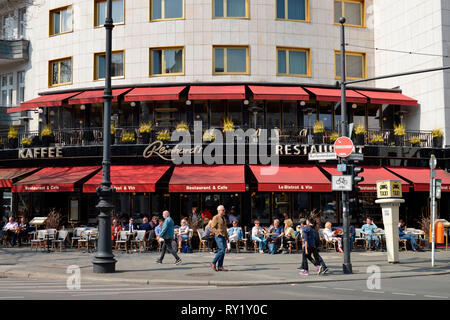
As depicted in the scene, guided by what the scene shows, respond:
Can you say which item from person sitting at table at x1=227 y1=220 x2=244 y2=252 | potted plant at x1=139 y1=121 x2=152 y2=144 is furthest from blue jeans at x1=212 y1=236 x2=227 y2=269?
potted plant at x1=139 y1=121 x2=152 y2=144

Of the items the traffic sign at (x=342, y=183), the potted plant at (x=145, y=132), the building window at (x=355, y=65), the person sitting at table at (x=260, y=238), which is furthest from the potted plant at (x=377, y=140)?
the traffic sign at (x=342, y=183)

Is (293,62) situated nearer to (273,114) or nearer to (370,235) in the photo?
A: (273,114)

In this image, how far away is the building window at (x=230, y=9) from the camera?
2694cm

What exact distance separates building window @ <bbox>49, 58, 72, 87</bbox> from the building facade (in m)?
0.43

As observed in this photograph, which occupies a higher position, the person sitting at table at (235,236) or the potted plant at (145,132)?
the potted plant at (145,132)

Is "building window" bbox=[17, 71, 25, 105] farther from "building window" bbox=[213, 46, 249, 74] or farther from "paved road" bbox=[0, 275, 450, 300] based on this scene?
"paved road" bbox=[0, 275, 450, 300]

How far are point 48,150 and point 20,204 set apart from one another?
468 cm

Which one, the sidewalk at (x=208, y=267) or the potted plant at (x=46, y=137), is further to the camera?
the potted plant at (x=46, y=137)

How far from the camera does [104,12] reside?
28.3 meters

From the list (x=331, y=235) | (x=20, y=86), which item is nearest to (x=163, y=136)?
(x=331, y=235)

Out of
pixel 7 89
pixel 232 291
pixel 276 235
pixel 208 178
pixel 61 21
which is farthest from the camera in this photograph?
pixel 7 89

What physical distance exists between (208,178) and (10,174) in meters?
10.8

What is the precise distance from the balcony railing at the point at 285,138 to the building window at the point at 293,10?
624 cm

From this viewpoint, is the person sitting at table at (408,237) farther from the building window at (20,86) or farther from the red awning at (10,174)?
the building window at (20,86)
